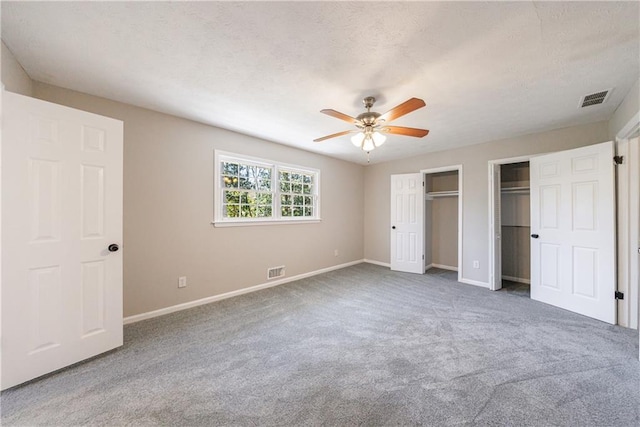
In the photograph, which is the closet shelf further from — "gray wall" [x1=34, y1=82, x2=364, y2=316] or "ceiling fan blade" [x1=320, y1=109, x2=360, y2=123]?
"ceiling fan blade" [x1=320, y1=109, x2=360, y2=123]

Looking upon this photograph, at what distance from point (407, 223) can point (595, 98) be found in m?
3.18

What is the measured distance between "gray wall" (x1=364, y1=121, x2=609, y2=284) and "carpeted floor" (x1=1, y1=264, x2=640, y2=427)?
1308 mm

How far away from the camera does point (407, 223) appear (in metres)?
5.23

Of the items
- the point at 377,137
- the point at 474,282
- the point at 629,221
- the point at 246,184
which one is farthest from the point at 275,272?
the point at 629,221

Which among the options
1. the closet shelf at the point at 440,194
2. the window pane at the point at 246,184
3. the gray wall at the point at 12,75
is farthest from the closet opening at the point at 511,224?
the gray wall at the point at 12,75

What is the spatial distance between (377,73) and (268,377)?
8.71 feet

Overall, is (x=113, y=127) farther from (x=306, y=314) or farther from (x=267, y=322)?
(x=306, y=314)

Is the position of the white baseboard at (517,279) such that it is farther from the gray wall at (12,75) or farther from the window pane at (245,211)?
the gray wall at (12,75)

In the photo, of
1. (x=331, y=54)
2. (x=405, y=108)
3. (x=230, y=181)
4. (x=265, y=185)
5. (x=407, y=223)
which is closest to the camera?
(x=331, y=54)

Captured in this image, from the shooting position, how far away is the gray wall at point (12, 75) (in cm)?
180

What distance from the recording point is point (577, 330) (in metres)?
2.62

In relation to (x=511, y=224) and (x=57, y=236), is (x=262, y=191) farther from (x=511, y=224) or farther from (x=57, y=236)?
(x=511, y=224)

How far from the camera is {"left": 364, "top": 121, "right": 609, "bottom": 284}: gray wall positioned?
11.4ft

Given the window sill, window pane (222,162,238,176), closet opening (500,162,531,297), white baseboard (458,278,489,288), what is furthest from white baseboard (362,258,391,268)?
window pane (222,162,238,176)
